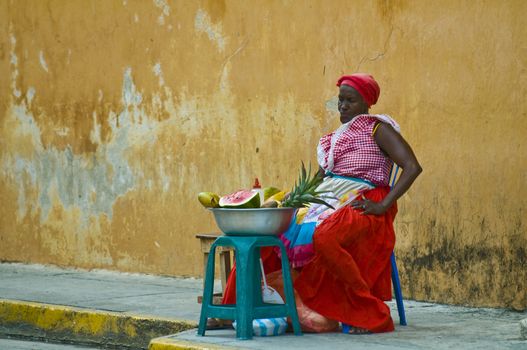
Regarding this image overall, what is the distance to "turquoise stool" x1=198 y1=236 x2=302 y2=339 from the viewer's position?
591 centimetres

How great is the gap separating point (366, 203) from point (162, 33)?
3520 mm

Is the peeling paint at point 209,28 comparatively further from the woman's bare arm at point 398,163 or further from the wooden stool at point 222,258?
the woman's bare arm at point 398,163

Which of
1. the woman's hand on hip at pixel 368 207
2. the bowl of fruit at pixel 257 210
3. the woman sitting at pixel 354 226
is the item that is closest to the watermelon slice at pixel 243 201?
the bowl of fruit at pixel 257 210

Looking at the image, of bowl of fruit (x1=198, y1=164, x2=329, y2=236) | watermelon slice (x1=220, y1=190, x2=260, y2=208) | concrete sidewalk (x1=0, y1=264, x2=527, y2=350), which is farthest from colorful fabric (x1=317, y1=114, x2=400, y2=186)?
concrete sidewalk (x1=0, y1=264, x2=527, y2=350)

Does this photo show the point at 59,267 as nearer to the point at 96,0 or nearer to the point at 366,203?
the point at 96,0

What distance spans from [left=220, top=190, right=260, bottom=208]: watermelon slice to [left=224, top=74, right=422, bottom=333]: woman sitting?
1.25 feet

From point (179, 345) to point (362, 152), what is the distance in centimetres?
143

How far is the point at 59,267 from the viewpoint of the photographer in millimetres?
9953

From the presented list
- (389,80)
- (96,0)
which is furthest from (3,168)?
(389,80)

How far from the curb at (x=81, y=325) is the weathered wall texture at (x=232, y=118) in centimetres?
151

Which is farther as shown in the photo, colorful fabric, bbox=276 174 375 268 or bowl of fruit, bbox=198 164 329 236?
colorful fabric, bbox=276 174 375 268

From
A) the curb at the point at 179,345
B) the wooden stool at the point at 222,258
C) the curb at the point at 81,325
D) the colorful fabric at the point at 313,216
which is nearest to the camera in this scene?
the curb at the point at 179,345

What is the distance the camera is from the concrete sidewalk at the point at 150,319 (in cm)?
595

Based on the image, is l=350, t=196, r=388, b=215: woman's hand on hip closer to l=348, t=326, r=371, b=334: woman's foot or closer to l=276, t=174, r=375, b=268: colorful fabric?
l=276, t=174, r=375, b=268: colorful fabric
